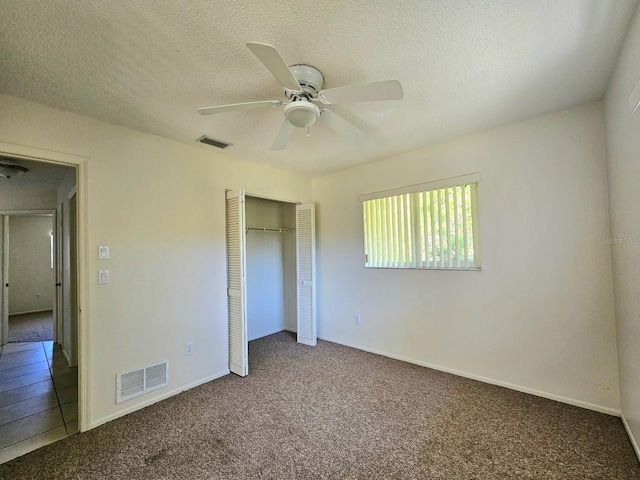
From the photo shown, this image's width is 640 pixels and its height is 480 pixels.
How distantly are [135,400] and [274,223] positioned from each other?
301 cm

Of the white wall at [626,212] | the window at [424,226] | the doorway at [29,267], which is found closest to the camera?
the white wall at [626,212]

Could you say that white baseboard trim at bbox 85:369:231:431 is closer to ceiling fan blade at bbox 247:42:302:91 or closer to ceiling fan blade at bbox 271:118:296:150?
ceiling fan blade at bbox 271:118:296:150

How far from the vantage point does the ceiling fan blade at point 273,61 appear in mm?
1166

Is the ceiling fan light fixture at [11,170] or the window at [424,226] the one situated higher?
the ceiling fan light fixture at [11,170]

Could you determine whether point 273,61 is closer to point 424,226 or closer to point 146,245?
point 146,245

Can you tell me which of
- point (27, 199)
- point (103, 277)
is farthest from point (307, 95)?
point (27, 199)

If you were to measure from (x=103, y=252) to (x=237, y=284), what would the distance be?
1248mm

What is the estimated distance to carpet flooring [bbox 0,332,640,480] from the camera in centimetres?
172

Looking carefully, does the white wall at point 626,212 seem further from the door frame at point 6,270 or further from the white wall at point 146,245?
the door frame at point 6,270

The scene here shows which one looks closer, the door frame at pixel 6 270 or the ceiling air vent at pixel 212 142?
the ceiling air vent at pixel 212 142

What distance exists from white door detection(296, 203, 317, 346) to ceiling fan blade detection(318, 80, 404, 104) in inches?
96.3

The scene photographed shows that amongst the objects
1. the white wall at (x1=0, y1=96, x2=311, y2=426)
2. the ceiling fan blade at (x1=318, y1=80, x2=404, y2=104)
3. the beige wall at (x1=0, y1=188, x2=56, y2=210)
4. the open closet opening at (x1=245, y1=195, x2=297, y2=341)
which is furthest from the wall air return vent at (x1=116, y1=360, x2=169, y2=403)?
the beige wall at (x1=0, y1=188, x2=56, y2=210)

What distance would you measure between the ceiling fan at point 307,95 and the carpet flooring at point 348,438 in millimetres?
2209

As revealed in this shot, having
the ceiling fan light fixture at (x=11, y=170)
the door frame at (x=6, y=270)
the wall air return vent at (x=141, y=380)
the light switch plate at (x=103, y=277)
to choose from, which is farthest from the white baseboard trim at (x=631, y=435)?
the door frame at (x=6, y=270)
